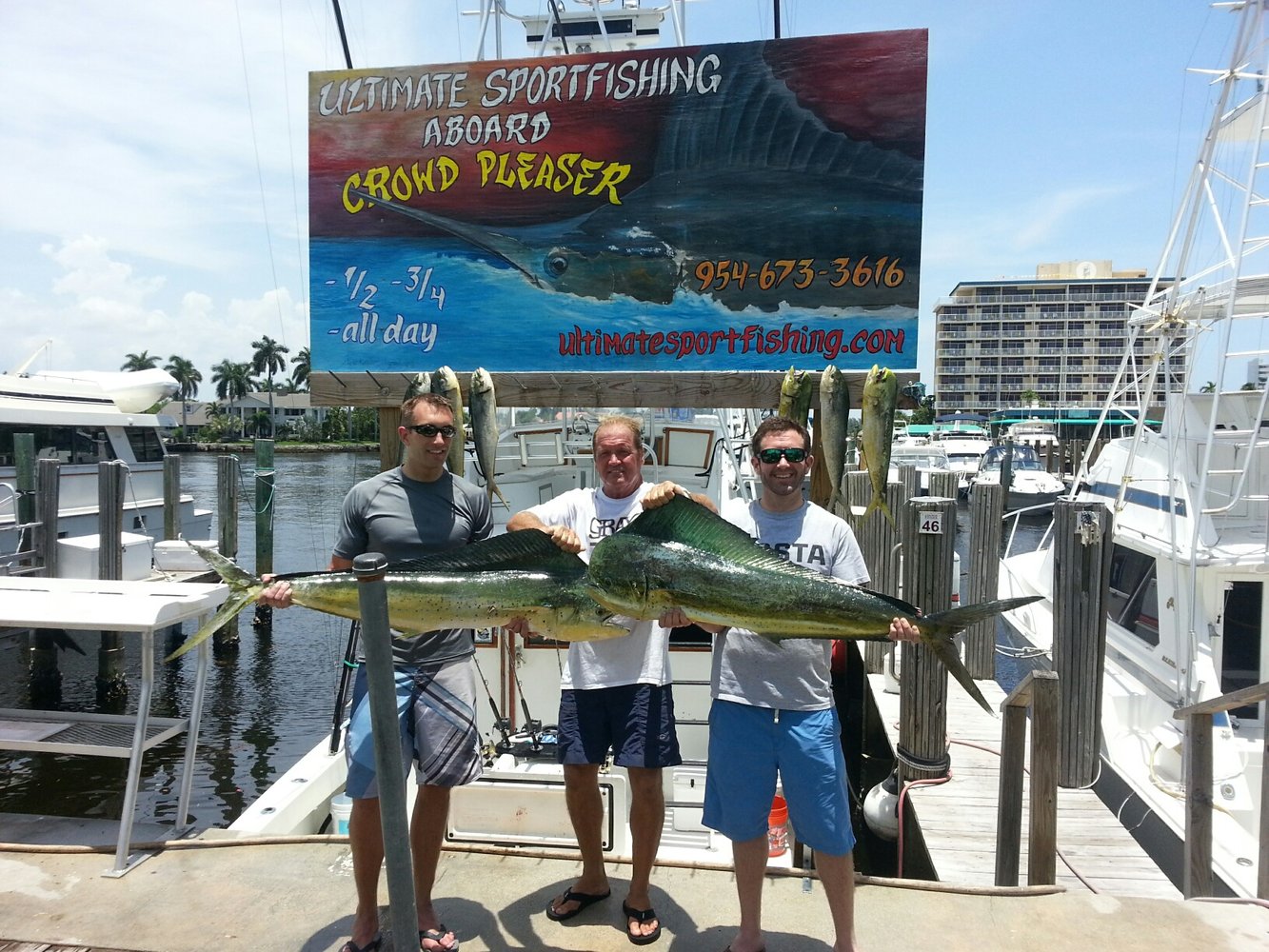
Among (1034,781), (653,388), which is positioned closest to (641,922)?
(1034,781)

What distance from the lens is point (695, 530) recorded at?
7.99ft

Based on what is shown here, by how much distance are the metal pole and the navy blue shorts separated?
81cm

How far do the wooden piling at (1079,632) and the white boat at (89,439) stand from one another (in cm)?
1304

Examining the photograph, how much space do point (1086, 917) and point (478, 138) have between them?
4.72 meters

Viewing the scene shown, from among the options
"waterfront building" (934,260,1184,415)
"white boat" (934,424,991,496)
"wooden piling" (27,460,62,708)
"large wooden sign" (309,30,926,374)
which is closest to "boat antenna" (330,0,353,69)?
"large wooden sign" (309,30,926,374)

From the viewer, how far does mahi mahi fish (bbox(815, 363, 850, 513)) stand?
4.04 m

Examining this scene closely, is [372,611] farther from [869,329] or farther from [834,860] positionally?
[869,329]

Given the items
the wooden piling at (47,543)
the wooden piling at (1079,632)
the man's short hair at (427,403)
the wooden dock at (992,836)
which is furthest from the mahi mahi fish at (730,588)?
the wooden piling at (47,543)

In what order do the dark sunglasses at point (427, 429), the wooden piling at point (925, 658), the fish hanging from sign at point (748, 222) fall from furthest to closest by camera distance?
the wooden piling at point (925, 658)
the fish hanging from sign at point (748, 222)
the dark sunglasses at point (427, 429)

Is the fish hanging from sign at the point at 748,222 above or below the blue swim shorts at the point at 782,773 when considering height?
above

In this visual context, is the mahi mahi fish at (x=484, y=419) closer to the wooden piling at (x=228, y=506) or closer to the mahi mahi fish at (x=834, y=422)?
the mahi mahi fish at (x=834, y=422)

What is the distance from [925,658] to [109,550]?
10215 millimetres

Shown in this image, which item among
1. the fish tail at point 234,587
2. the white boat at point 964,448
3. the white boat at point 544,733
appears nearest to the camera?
the fish tail at point 234,587

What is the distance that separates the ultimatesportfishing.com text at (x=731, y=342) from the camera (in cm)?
454
